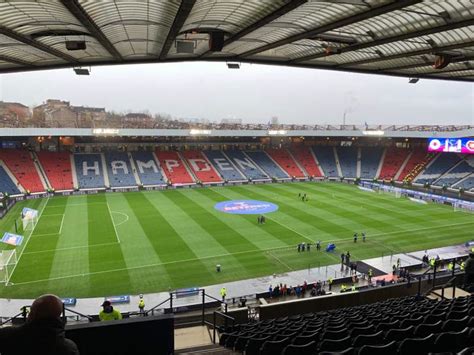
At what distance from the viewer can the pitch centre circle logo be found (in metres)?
40.1

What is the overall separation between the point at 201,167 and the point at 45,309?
190 ft

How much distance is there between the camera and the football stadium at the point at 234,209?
7.85 meters

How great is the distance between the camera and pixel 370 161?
69125mm

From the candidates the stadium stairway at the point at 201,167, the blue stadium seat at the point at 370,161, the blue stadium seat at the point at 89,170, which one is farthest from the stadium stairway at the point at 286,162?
the blue stadium seat at the point at 89,170

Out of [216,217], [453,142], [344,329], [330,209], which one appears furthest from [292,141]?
[344,329]

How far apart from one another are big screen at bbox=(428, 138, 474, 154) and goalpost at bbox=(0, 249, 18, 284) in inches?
2139

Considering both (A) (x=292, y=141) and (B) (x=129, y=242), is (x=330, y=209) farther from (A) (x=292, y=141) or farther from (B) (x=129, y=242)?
(A) (x=292, y=141)

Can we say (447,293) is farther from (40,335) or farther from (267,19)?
(40,335)

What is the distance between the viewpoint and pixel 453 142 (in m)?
54.7

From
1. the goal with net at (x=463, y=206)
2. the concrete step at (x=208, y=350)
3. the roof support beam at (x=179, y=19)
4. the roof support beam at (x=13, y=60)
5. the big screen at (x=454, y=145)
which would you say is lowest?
the goal with net at (x=463, y=206)

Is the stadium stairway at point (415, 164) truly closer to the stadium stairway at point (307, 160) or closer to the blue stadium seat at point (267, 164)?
the stadium stairway at point (307, 160)

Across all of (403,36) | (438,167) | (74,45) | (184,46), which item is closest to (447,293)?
(403,36)

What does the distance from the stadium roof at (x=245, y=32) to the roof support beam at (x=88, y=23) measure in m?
0.02

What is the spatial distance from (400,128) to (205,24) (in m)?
62.8
